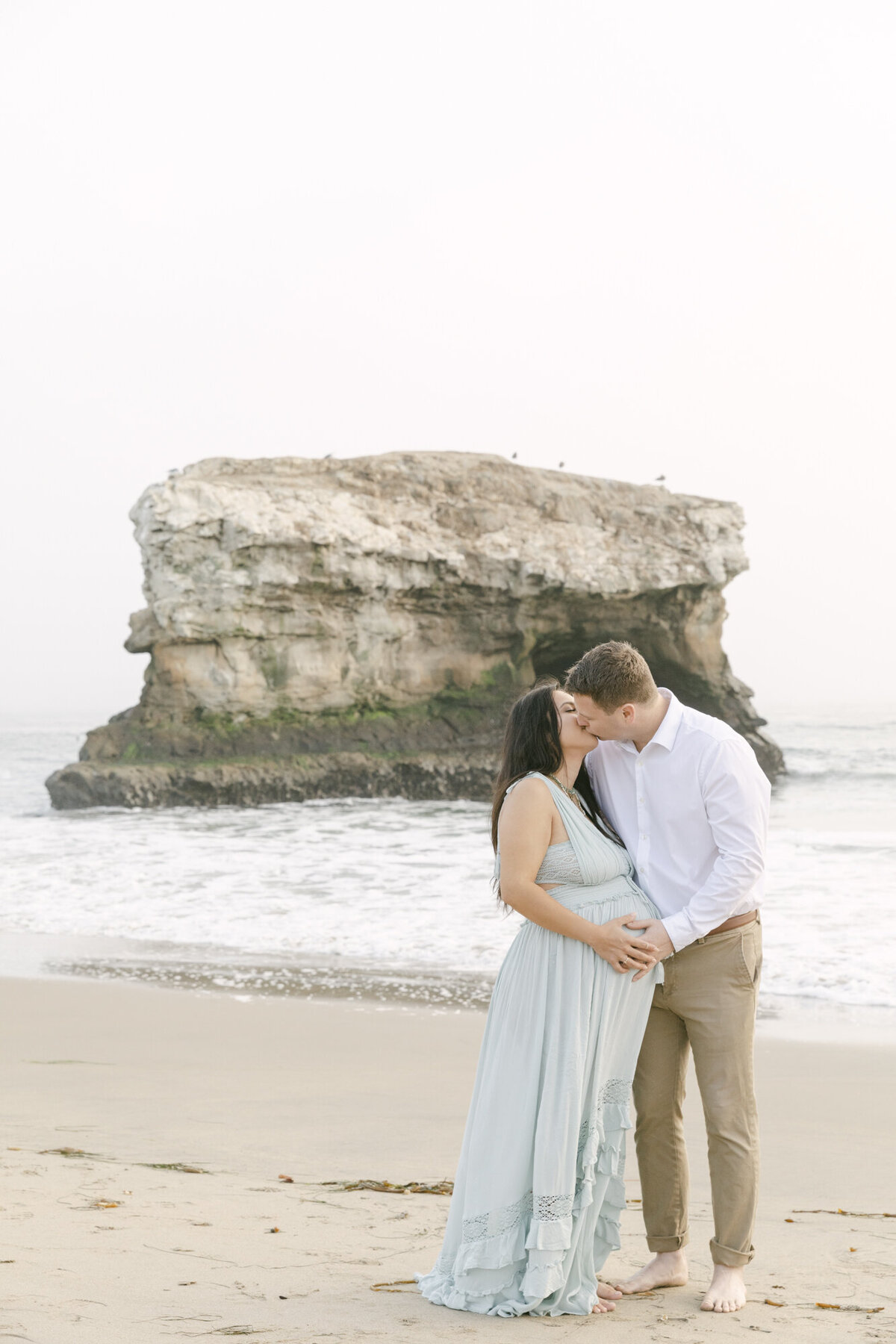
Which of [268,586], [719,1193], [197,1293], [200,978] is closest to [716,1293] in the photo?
[719,1193]

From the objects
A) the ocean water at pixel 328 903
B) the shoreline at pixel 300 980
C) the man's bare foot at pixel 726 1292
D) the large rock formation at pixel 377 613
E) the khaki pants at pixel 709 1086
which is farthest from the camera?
the large rock formation at pixel 377 613

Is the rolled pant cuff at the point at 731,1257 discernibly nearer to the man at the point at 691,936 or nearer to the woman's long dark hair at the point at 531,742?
the man at the point at 691,936

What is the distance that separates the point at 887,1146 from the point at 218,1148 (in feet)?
9.25

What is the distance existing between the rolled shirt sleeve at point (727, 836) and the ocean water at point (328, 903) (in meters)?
4.41

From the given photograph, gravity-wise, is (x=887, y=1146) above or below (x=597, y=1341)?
below

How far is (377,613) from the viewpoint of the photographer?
78.0 ft

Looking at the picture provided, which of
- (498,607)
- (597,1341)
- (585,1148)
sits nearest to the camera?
(597,1341)

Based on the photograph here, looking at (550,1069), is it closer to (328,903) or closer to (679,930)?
(679,930)

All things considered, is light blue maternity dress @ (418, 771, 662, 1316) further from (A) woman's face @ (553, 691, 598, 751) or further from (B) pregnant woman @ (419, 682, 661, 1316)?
(A) woman's face @ (553, 691, 598, 751)

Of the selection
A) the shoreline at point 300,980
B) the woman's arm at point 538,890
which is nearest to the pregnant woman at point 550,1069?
the woman's arm at point 538,890

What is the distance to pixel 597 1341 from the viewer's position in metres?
2.63

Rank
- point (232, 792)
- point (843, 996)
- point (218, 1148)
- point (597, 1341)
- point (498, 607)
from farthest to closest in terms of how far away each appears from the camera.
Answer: point (498, 607) → point (232, 792) → point (843, 996) → point (218, 1148) → point (597, 1341)

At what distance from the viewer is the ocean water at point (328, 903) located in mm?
7848

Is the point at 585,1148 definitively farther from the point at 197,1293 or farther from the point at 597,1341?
the point at 197,1293
